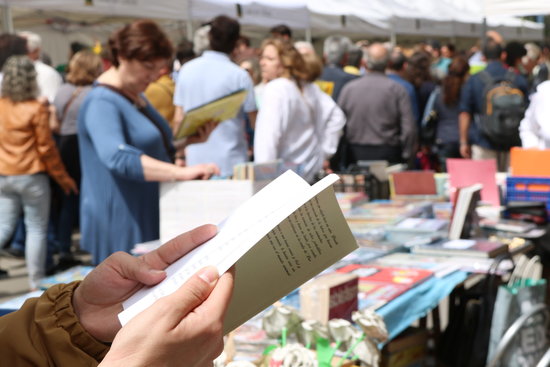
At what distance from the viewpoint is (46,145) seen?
16.4 feet

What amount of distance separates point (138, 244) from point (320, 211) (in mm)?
2149

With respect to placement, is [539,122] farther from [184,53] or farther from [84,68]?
[184,53]

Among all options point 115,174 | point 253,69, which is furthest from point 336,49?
point 115,174

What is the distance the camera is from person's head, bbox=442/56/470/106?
717 centimetres

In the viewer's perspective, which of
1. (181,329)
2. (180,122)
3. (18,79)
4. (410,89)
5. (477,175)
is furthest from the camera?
(410,89)

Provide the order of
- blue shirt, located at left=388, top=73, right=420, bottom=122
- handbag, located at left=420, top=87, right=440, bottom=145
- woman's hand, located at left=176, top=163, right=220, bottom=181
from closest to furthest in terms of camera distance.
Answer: woman's hand, located at left=176, top=163, right=220, bottom=181
blue shirt, located at left=388, top=73, right=420, bottom=122
handbag, located at left=420, top=87, right=440, bottom=145

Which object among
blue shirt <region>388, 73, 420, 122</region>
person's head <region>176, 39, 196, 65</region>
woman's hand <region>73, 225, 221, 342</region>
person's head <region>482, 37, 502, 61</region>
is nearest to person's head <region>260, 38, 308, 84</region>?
person's head <region>176, 39, 196, 65</region>

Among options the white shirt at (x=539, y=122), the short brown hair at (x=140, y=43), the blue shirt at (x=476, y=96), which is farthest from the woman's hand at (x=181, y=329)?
the blue shirt at (x=476, y=96)

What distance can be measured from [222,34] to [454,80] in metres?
3.41

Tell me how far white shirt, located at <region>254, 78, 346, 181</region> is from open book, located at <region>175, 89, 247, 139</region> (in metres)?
1.07

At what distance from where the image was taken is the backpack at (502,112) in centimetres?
592

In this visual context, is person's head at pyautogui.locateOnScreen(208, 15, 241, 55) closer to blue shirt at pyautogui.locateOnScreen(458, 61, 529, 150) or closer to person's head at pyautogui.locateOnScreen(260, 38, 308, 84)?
person's head at pyautogui.locateOnScreen(260, 38, 308, 84)

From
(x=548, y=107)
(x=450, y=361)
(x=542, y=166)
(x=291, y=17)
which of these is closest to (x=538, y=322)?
(x=450, y=361)

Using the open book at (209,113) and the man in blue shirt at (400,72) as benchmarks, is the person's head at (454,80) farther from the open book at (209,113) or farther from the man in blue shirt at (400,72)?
the open book at (209,113)
